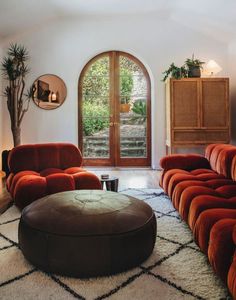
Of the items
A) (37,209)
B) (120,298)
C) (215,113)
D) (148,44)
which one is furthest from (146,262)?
(148,44)

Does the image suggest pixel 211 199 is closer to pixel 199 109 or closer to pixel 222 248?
pixel 222 248

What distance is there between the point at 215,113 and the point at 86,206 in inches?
154

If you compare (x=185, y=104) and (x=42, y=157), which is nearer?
(x=42, y=157)

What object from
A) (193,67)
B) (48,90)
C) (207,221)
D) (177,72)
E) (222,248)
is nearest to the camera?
(222,248)

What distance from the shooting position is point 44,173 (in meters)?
3.22

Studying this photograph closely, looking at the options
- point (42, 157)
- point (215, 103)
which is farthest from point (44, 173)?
point (215, 103)

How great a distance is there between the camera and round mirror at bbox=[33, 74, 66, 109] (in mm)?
5844

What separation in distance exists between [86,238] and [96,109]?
4.65 metres

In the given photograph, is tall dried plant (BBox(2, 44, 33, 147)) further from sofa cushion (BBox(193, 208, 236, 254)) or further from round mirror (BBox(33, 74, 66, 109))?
sofa cushion (BBox(193, 208, 236, 254))

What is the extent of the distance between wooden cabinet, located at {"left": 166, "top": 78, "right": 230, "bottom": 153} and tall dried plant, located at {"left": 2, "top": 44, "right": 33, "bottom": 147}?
2.84 meters

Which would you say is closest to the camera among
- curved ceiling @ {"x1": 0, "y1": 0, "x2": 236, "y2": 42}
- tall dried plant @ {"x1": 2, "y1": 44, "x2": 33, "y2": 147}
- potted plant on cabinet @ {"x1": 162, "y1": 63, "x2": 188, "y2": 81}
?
curved ceiling @ {"x1": 0, "y1": 0, "x2": 236, "y2": 42}

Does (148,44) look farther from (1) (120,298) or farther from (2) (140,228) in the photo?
(1) (120,298)

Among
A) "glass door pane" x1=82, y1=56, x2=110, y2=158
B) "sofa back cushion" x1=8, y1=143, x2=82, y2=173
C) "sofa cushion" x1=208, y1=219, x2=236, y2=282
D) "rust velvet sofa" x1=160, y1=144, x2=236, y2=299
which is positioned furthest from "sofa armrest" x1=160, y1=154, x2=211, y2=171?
"glass door pane" x1=82, y1=56, x2=110, y2=158

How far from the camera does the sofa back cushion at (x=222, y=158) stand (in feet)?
9.31
